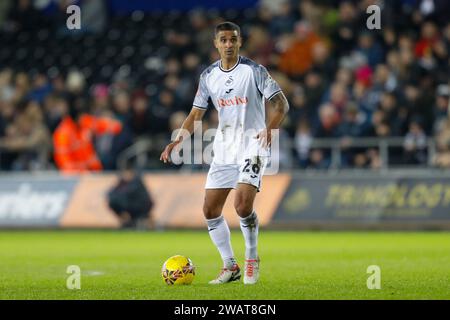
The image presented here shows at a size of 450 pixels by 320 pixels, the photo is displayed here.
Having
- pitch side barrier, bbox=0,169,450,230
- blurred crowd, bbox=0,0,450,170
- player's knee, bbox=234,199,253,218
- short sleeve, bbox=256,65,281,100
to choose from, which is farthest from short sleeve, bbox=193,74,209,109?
blurred crowd, bbox=0,0,450,170

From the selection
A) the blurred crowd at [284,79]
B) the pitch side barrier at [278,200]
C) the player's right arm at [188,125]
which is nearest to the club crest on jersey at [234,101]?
the player's right arm at [188,125]

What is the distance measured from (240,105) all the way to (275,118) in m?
0.49

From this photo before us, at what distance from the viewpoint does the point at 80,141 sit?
26.5 meters

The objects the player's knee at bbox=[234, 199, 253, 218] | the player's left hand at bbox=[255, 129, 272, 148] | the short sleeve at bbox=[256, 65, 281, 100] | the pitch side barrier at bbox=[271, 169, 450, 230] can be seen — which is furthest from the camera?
the pitch side barrier at bbox=[271, 169, 450, 230]

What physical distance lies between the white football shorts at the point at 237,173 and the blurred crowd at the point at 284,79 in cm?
1132

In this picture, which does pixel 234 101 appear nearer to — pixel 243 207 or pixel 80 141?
pixel 243 207

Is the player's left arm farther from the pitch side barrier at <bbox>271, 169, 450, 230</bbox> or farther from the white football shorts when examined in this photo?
the pitch side barrier at <bbox>271, 169, 450, 230</bbox>

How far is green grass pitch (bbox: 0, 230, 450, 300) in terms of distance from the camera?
432 inches

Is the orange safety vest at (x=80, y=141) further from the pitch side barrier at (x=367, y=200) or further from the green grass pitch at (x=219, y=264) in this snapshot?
the pitch side barrier at (x=367, y=200)

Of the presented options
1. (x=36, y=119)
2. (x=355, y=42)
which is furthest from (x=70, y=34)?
(x=355, y=42)

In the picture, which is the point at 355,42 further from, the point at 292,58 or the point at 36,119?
the point at 36,119

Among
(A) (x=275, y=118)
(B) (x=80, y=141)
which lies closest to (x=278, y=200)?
(B) (x=80, y=141)

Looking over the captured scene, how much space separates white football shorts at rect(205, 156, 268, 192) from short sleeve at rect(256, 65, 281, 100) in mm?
678

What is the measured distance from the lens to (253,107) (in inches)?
484
